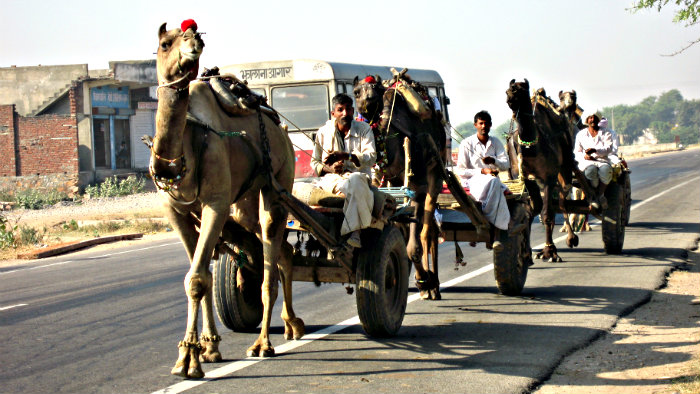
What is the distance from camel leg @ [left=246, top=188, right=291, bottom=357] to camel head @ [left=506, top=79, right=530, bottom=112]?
593 cm

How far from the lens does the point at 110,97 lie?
137 ft

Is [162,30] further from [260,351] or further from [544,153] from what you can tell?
[544,153]

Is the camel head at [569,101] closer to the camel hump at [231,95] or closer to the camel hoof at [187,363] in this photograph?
the camel hump at [231,95]

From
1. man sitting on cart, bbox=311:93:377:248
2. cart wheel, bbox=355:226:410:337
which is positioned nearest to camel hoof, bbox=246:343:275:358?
cart wheel, bbox=355:226:410:337

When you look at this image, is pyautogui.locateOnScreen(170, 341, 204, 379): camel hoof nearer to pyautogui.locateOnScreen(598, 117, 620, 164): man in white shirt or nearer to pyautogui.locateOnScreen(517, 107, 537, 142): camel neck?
pyautogui.locateOnScreen(517, 107, 537, 142): camel neck

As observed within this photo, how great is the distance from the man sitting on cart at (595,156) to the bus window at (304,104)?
5984mm

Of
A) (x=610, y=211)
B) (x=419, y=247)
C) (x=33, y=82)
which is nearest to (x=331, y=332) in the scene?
(x=419, y=247)

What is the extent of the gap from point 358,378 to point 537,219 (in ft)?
57.8

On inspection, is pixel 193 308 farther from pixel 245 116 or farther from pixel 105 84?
pixel 105 84

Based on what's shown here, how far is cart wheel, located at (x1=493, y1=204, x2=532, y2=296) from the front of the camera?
10570 mm

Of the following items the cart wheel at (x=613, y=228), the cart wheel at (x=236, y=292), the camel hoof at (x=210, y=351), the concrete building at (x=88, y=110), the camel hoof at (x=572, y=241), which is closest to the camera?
the camel hoof at (x=210, y=351)

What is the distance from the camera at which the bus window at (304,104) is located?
19.8 m

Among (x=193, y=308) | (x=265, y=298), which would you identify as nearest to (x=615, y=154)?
(x=265, y=298)

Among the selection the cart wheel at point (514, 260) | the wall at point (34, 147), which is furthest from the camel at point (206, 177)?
the wall at point (34, 147)
